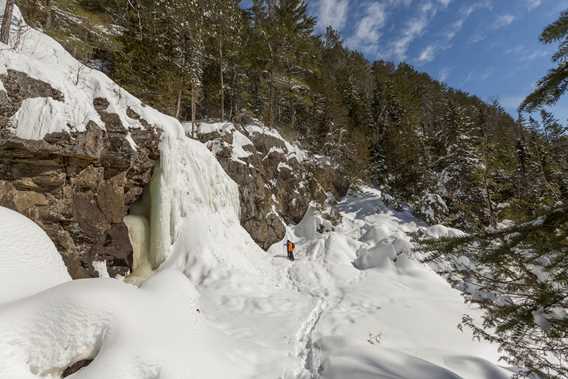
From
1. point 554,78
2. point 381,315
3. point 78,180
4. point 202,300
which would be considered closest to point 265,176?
point 202,300

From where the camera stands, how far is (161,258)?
30.3 ft

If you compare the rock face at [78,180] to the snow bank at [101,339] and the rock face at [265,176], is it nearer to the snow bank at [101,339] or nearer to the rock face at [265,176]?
the snow bank at [101,339]

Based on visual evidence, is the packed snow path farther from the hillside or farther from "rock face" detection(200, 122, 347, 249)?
"rock face" detection(200, 122, 347, 249)

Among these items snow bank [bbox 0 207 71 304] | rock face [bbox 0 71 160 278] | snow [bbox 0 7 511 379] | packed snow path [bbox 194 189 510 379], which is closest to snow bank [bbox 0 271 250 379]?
snow [bbox 0 7 511 379]

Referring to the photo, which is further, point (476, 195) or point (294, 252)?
point (476, 195)

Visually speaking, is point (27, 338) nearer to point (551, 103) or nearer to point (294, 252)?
point (551, 103)

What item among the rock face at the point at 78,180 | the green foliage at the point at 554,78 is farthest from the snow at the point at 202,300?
the green foliage at the point at 554,78

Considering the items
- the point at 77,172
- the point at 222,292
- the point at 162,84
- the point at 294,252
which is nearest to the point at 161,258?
the point at 222,292

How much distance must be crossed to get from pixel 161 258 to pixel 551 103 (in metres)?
9.96

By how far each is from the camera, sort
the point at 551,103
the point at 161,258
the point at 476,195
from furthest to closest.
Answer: the point at 476,195 → the point at 161,258 → the point at 551,103

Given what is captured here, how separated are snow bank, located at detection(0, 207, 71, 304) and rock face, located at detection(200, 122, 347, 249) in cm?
898

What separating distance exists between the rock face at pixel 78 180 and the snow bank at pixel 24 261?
1.70 metres

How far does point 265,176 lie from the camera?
16859 millimetres

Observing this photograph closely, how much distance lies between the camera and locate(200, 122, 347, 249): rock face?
14.7m
